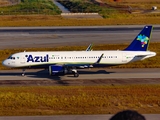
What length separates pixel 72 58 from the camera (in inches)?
1674

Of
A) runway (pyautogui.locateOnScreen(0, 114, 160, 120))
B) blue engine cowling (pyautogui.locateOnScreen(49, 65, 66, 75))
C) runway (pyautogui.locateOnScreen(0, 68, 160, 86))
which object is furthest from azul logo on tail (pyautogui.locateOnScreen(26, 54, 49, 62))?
runway (pyautogui.locateOnScreen(0, 114, 160, 120))

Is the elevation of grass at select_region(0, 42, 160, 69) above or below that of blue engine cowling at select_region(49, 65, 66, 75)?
below

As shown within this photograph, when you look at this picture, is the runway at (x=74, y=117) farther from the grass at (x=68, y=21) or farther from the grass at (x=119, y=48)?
the grass at (x=68, y=21)

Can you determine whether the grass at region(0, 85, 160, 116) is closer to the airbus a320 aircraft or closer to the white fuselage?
the airbus a320 aircraft

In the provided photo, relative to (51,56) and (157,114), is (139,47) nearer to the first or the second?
(51,56)

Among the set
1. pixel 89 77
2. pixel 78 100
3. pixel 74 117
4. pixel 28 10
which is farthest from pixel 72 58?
pixel 28 10

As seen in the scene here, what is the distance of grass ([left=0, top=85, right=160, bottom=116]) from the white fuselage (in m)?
6.76

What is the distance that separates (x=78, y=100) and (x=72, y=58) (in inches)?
525

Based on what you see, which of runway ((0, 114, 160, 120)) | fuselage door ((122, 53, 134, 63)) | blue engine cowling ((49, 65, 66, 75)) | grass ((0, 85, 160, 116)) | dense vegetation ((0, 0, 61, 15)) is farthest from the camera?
dense vegetation ((0, 0, 61, 15))

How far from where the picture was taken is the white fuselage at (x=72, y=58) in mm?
42062

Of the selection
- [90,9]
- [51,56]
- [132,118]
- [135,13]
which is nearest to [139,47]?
[51,56]

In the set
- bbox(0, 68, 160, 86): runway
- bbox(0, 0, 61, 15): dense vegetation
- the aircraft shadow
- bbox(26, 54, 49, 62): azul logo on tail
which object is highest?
bbox(26, 54, 49, 62): azul logo on tail

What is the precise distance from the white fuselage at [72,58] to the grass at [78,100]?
6.76 m

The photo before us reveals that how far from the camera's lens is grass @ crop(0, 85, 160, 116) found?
27.0 meters
